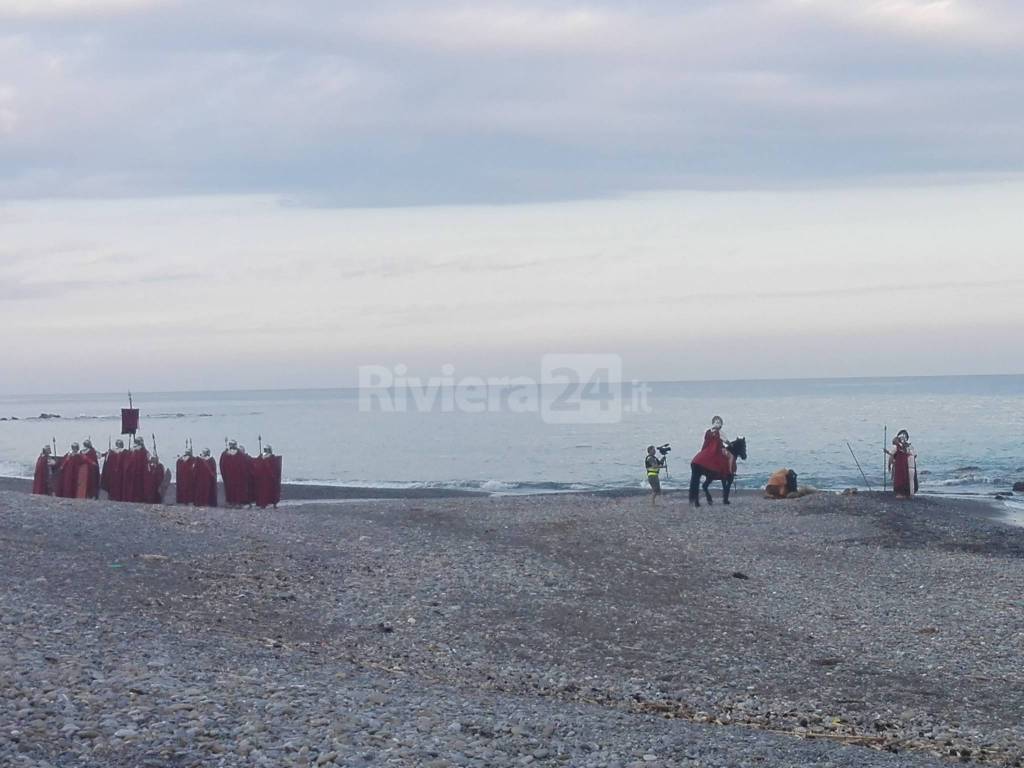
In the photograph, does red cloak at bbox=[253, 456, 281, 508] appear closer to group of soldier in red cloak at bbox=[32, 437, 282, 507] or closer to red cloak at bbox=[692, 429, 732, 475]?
group of soldier in red cloak at bbox=[32, 437, 282, 507]

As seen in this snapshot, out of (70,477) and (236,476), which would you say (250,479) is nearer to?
(236,476)

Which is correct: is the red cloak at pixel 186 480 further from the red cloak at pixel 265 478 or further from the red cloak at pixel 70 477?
the red cloak at pixel 70 477

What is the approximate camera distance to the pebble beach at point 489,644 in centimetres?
855

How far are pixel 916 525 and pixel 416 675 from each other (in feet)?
55.6

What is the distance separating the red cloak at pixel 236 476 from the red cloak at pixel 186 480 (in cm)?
68

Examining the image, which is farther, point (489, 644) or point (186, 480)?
point (186, 480)

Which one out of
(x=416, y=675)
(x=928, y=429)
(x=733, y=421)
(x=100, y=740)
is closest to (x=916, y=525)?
(x=416, y=675)

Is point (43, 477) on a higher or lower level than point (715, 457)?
lower

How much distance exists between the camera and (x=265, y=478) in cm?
2803

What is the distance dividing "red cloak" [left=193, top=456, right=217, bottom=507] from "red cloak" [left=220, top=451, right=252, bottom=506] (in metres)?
0.31

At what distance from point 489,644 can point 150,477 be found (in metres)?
Result: 16.3

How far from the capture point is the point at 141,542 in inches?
675

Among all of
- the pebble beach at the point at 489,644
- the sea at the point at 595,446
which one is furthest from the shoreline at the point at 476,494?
the pebble beach at the point at 489,644

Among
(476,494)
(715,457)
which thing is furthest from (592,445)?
(715,457)
